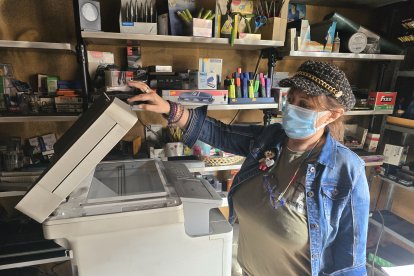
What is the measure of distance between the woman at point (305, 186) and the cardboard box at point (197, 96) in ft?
1.20

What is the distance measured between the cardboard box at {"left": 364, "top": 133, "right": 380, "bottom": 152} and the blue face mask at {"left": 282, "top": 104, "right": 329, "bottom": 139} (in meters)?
1.29

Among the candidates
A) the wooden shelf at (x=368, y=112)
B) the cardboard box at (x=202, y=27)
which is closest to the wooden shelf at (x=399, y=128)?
the wooden shelf at (x=368, y=112)

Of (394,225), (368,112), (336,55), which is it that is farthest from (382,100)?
(394,225)

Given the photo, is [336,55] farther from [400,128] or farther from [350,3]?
[400,128]

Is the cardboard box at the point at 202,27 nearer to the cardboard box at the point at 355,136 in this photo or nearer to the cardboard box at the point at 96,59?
the cardboard box at the point at 96,59

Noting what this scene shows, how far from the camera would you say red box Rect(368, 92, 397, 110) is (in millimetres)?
1846

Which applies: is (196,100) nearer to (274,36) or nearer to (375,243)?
(274,36)

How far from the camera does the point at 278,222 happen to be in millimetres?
940

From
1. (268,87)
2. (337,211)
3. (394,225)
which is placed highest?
(268,87)

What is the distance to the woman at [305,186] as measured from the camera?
2.85 feet

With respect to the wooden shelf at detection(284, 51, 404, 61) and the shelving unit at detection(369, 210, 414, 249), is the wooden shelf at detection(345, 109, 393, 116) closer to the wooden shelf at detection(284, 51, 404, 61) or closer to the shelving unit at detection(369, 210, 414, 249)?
the wooden shelf at detection(284, 51, 404, 61)

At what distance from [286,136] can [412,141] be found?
1.59 meters

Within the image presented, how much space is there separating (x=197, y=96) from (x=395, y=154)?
1.53 meters

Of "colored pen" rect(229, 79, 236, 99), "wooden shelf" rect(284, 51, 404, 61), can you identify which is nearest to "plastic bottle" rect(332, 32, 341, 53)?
"wooden shelf" rect(284, 51, 404, 61)
